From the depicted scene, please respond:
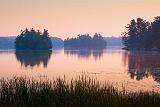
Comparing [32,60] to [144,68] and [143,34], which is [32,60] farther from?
[143,34]

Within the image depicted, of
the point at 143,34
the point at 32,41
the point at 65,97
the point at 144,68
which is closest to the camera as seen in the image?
the point at 65,97

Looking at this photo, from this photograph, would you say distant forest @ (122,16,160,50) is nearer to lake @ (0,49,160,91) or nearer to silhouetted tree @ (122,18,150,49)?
silhouetted tree @ (122,18,150,49)

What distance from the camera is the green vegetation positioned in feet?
560

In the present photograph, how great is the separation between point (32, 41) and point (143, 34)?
191 feet

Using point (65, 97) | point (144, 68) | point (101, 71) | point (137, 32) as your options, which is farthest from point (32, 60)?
point (137, 32)

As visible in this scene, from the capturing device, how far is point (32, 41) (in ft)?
560

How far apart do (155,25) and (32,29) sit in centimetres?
7333

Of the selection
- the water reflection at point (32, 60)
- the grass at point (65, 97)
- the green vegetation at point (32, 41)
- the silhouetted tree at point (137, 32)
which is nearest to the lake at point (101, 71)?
the water reflection at point (32, 60)

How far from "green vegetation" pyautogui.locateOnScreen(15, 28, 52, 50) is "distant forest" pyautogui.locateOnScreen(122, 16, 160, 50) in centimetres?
3752

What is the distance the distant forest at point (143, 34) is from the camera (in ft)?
388

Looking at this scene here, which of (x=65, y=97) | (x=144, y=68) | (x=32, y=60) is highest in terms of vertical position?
(x=65, y=97)

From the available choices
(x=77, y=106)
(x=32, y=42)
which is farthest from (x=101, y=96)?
(x=32, y=42)

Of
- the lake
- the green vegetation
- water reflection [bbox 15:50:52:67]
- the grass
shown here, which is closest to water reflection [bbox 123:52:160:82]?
the lake

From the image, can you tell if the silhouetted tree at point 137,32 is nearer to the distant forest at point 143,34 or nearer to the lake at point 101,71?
the distant forest at point 143,34
